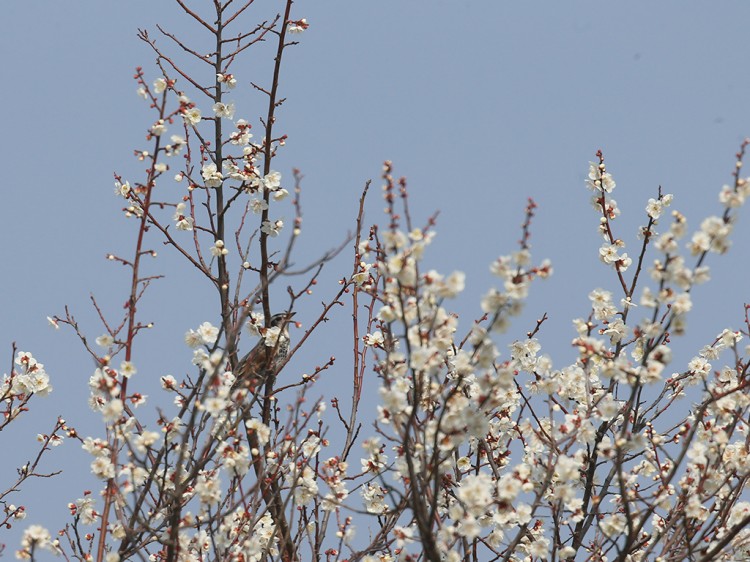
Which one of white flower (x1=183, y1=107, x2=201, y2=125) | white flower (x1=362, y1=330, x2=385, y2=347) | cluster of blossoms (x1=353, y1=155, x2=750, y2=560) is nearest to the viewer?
cluster of blossoms (x1=353, y1=155, x2=750, y2=560)

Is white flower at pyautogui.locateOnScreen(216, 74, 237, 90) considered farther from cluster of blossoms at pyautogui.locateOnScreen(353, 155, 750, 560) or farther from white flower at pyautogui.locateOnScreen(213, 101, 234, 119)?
cluster of blossoms at pyautogui.locateOnScreen(353, 155, 750, 560)

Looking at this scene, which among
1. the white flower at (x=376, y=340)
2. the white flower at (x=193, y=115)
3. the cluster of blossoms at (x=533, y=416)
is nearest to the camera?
the cluster of blossoms at (x=533, y=416)

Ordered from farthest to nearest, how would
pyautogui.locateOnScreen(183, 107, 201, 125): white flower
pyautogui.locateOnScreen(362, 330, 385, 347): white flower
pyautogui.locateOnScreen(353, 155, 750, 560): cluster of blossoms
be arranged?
1. pyautogui.locateOnScreen(183, 107, 201, 125): white flower
2. pyautogui.locateOnScreen(362, 330, 385, 347): white flower
3. pyautogui.locateOnScreen(353, 155, 750, 560): cluster of blossoms

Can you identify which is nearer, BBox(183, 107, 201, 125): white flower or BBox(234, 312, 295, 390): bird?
BBox(234, 312, 295, 390): bird

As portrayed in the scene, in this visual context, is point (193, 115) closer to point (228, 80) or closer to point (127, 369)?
point (228, 80)

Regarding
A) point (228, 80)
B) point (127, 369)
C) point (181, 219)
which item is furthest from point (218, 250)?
point (127, 369)

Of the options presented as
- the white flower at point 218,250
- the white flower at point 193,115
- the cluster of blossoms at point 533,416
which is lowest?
Result: the cluster of blossoms at point 533,416

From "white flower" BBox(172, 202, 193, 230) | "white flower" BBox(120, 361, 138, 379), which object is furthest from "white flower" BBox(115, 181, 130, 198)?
"white flower" BBox(120, 361, 138, 379)

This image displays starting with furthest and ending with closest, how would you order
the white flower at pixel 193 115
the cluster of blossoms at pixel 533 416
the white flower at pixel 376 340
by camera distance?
the white flower at pixel 193 115
the white flower at pixel 376 340
the cluster of blossoms at pixel 533 416

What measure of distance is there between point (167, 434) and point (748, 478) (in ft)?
10.1

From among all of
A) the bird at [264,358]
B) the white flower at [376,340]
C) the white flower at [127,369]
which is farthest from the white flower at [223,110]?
the white flower at [127,369]

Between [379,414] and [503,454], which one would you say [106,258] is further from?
[503,454]

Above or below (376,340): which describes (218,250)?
above

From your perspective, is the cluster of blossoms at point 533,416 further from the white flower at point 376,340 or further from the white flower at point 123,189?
the white flower at point 123,189
